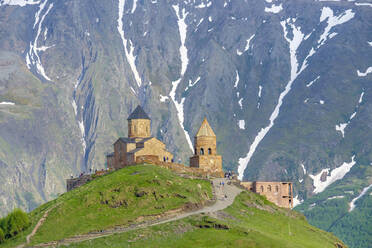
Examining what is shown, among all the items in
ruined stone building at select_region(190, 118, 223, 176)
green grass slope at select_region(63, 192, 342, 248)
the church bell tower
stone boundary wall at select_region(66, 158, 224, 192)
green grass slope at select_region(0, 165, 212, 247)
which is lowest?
green grass slope at select_region(63, 192, 342, 248)

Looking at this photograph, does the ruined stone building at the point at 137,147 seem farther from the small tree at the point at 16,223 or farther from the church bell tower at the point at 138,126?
the small tree at the point at 16,223

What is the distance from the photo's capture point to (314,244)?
378 feet

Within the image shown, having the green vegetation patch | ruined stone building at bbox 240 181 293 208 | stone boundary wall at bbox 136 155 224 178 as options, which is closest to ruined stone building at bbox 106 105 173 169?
stone boundary wall at bbox 136 155 224 178

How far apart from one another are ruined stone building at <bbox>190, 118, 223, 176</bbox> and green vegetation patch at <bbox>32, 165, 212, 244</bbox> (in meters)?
22.7

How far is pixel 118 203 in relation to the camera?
383 ft

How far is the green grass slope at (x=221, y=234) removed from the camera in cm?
10125

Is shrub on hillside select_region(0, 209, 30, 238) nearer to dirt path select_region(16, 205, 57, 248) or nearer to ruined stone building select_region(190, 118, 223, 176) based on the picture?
dirt path select_region(16, 205, 57, 248)

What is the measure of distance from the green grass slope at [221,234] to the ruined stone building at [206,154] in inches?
1110

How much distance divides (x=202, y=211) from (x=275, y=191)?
45.0 metres

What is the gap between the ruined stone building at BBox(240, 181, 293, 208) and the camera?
156 m

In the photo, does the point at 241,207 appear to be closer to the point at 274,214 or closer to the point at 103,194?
the point at 274,214

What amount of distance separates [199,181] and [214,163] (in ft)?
70.7

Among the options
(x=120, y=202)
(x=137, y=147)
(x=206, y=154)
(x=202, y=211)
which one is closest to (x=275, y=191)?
(x=206, y=154)

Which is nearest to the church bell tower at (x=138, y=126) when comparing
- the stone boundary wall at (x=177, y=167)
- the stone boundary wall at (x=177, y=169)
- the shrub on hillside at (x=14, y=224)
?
the stone boundary wall at (x=177, y=169)
